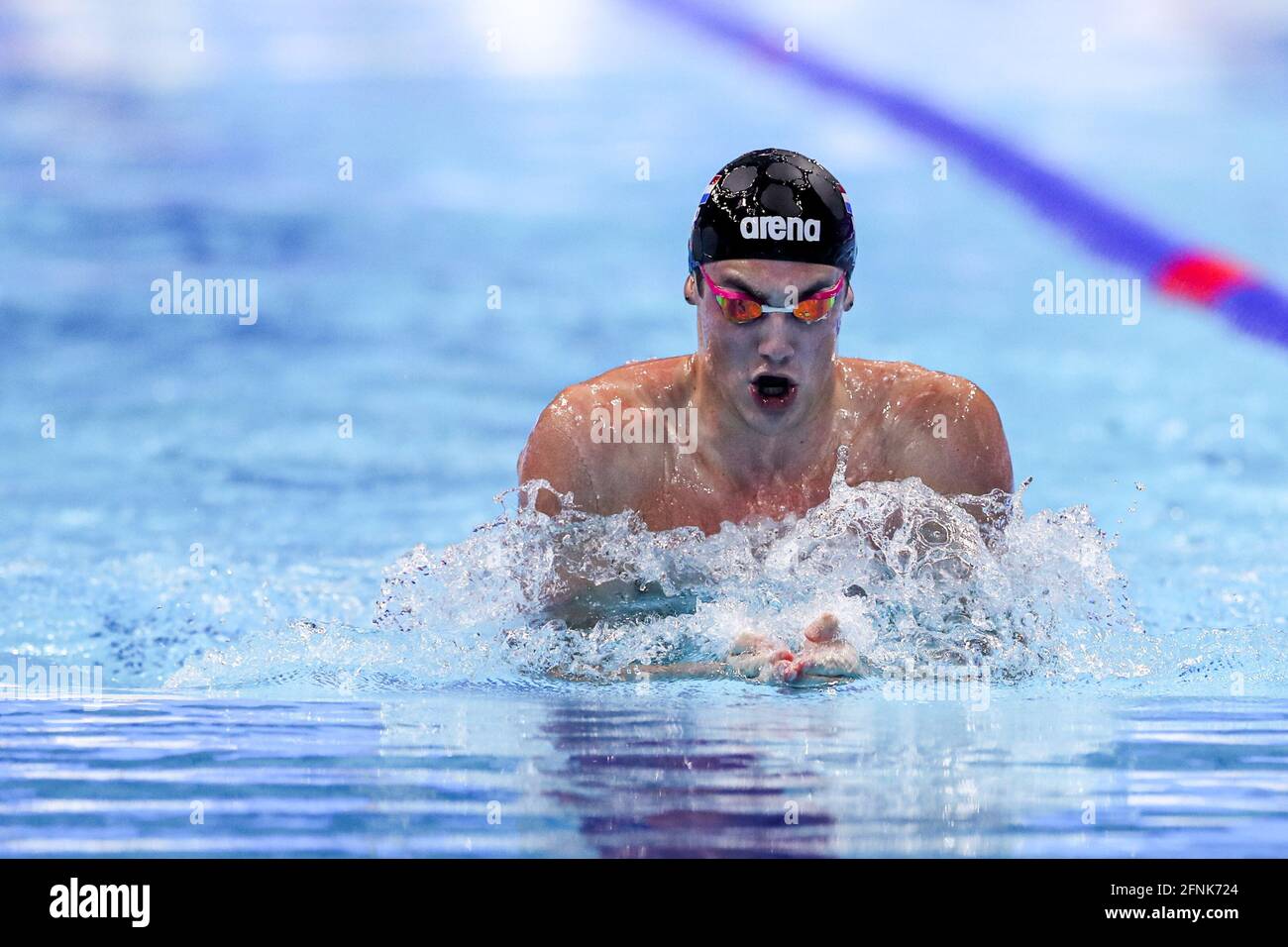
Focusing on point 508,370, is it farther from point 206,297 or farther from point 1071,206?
point 1071,206

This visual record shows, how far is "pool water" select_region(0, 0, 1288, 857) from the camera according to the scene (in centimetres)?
244

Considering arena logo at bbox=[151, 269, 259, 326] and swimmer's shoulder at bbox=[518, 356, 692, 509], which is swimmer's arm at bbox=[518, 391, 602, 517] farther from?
arena logo at bbox=[151, 269, 259, 326]

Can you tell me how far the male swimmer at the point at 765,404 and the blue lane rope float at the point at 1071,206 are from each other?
14.2ft

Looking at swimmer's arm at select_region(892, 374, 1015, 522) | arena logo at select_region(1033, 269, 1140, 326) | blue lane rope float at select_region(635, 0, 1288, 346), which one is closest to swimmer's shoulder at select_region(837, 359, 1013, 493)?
swimmer's arm at select_region(892, 374, 1015, 522)

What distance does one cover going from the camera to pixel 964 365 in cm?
755

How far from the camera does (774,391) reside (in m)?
3.31

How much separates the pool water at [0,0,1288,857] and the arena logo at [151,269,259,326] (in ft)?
0.26

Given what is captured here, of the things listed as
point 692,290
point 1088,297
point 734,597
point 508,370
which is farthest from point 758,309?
point 1088,297

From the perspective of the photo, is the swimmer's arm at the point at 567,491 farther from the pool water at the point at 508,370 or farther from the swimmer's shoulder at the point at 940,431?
the swimmer's shoulder at the point at 940,431

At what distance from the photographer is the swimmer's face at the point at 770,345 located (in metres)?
3.21

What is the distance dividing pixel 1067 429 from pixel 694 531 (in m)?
4.13

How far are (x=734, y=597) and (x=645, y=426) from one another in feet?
1.56

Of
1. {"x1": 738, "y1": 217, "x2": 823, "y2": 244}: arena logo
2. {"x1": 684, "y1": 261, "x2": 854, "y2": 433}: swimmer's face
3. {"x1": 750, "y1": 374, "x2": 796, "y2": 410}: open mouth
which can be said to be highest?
{"x1": 738, "y1": 217, "x2": 823, "y2": 244}: arena logo
